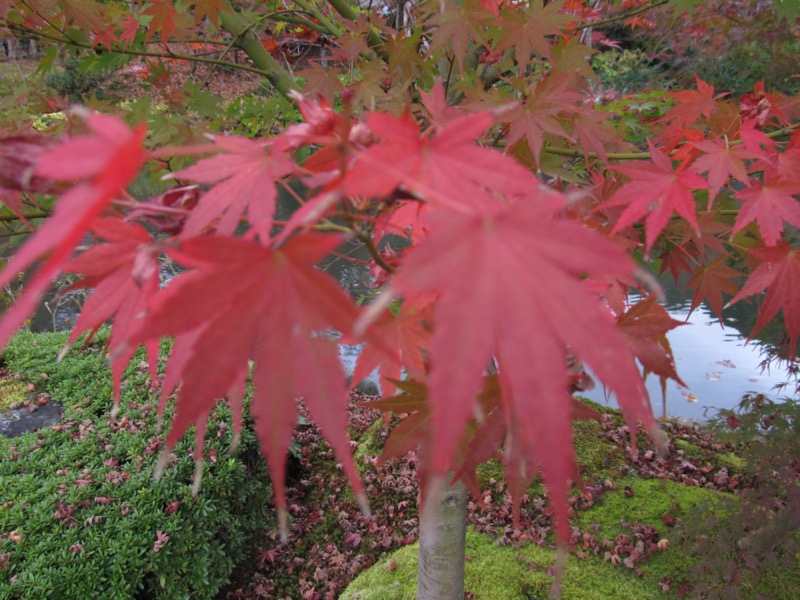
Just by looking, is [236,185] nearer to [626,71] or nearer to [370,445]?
[370,445]

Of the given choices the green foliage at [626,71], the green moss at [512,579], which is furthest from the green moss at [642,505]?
the green foliage at [626,71]

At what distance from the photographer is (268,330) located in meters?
0.33

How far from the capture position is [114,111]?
171 cm

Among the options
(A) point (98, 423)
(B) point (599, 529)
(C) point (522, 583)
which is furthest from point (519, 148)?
(A) point (98, 423)

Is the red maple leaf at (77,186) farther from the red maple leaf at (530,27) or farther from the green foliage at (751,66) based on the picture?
the green foliage at (751,66)

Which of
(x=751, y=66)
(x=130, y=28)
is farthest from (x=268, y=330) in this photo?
(x=751, y=66)

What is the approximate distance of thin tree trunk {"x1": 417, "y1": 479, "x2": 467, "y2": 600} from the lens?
1342 millimetres

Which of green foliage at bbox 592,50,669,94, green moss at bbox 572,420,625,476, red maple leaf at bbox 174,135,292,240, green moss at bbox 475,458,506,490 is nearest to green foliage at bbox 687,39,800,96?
green foliage at bbox 592,50,669,94

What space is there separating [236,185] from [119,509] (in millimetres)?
2028

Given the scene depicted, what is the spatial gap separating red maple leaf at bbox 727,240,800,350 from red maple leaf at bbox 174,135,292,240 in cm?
68

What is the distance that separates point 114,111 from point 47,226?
1.78m

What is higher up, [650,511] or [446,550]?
[650,511]

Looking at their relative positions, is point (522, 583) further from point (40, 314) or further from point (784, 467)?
point (40, 314)

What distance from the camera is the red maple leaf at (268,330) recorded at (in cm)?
31
